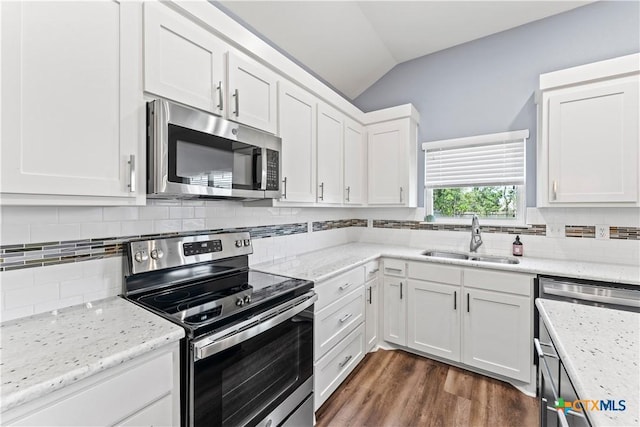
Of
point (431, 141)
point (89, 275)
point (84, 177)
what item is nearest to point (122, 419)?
point (89, 275)

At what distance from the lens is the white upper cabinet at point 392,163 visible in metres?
2.95

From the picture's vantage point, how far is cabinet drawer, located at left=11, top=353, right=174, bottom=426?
0.75 m

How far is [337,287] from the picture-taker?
2.04 meters

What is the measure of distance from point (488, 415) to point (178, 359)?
1.98m

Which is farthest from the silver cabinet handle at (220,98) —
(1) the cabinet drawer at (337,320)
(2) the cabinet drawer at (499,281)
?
(2) the cabinet drawer at (499,281)

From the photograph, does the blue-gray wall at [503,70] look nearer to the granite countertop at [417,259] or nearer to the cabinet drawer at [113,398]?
the granite countertop at [417,259]

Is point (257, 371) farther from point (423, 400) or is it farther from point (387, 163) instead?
point (387, 163)

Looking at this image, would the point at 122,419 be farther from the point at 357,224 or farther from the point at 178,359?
the point at 357,224

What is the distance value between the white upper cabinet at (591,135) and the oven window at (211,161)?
2.21m

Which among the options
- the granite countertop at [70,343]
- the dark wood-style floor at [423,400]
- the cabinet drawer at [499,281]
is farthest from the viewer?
the cabinet drawer at [499,281]

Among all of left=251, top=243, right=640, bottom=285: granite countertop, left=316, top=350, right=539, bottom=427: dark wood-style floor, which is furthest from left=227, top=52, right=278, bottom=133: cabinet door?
left=316, top=350, right=539, bottom=427: dark wood-style floor

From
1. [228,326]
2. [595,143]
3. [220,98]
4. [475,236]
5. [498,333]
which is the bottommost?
[498,333]

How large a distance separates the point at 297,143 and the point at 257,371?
4.87 ft

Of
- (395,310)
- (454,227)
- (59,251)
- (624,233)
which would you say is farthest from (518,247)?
(59,251)
